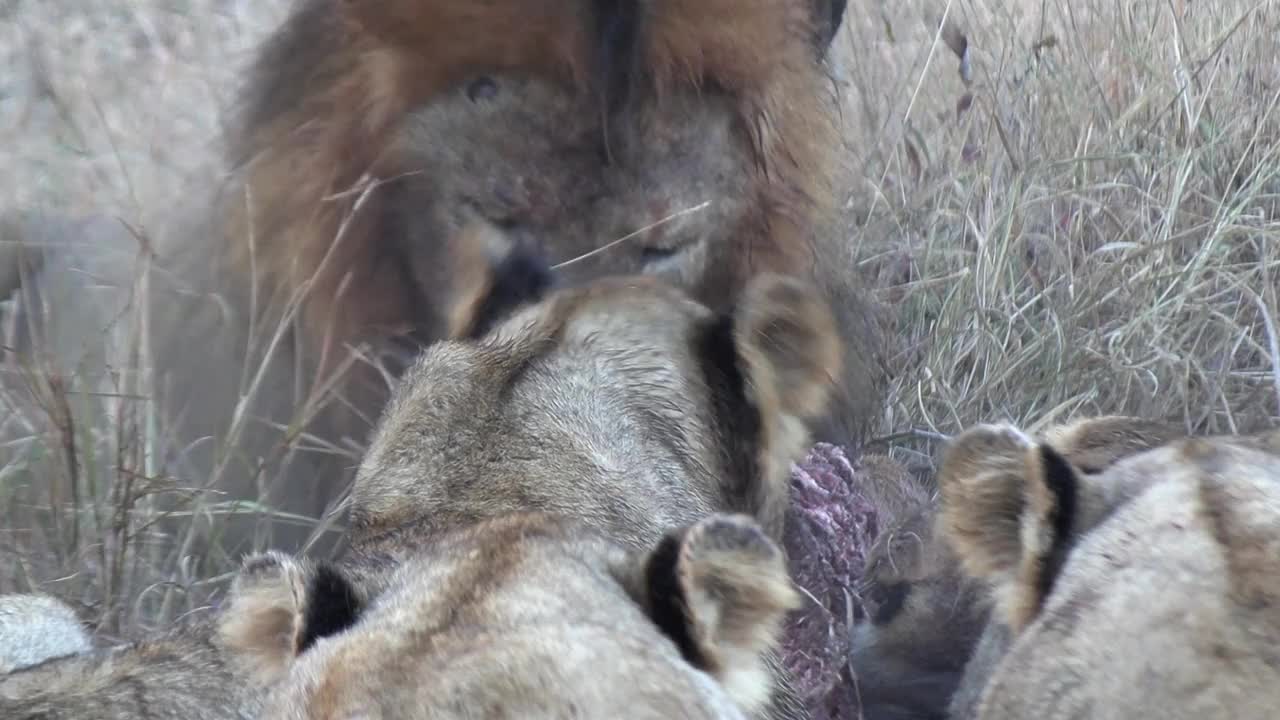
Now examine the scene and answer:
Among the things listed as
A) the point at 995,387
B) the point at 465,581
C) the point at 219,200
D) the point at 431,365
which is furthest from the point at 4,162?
the point at 465,581

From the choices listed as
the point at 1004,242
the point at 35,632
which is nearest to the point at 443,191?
the point at 35,632

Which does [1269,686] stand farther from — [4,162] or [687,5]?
[4,162]

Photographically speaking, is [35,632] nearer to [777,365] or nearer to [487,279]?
[487,279]

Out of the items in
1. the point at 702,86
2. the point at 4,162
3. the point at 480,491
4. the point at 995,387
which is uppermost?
the point at 702,86

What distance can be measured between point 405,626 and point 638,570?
Result: 173 millimetres

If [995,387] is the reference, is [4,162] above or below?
below

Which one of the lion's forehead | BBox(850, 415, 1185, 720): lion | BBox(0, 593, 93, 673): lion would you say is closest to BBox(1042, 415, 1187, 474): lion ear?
BBox(850, 415, 1185, 720): lion

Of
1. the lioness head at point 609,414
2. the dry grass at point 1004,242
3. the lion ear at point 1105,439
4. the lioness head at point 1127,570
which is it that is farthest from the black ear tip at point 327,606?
the dry grass at point 1004,242

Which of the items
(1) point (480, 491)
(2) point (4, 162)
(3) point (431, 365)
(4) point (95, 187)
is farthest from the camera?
(2) point (4, 162)

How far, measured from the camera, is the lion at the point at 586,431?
144cm

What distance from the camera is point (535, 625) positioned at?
1149 mm

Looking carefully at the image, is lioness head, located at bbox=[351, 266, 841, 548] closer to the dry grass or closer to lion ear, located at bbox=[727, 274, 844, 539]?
lion ear, located at bbox=[727, 274, 844, 539]

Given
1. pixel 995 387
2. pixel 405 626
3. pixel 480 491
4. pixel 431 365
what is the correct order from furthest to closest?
1. pixel 995 387
2. pixel 431 365
3. pixel 480 491
4. pixel 405 626

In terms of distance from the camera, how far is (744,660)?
1.25 meters
